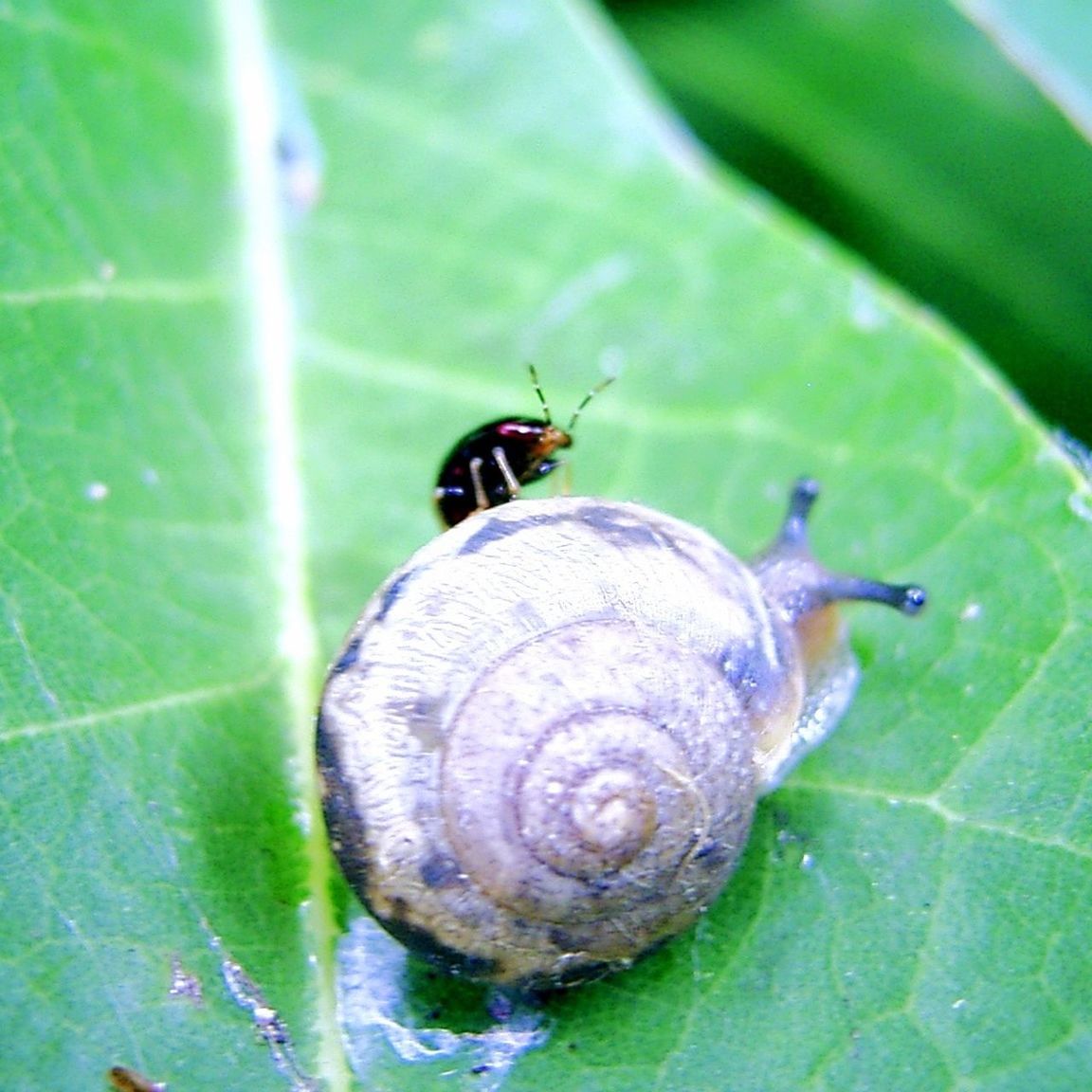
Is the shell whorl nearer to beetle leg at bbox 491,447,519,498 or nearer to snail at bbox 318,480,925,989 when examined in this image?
snail at bbox 318,480,925,989

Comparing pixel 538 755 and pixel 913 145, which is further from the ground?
pixel 913 145

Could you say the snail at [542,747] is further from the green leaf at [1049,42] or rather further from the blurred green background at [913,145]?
the blurred green background at [913,145]

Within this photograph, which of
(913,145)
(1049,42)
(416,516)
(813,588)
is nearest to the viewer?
(813,588)

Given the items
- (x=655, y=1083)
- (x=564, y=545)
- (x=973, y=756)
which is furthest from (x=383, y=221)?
(x=655, y=1083)

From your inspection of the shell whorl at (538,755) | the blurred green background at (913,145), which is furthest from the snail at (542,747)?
the blurred green background at (913,145)

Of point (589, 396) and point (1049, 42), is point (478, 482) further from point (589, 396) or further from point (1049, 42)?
point (1049, 42)

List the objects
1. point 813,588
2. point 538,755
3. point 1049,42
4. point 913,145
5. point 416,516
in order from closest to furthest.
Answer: point 538,755 < point 813,588 < point 416,516 < point 1049,42 < point 913,145

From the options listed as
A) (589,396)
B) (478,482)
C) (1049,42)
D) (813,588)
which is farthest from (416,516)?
(1049,42)
